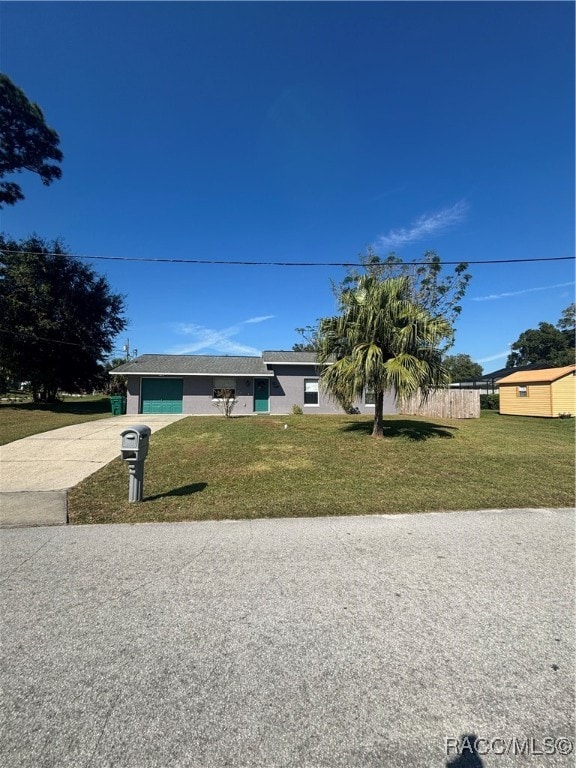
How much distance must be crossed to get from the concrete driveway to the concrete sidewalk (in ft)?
3.68

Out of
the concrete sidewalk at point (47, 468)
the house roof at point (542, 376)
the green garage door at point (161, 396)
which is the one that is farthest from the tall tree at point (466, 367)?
the concrete sidewalk at point (47, 468)

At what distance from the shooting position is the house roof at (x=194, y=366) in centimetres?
2030

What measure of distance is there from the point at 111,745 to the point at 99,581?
1.64m

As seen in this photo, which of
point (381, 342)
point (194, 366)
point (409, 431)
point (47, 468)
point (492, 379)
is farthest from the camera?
point (492, 379)

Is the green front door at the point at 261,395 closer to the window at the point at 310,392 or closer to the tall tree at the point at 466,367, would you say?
the window at the point at 310,392

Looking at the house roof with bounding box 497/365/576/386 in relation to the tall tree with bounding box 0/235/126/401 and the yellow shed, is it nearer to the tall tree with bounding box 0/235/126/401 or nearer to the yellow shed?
the yellow shed

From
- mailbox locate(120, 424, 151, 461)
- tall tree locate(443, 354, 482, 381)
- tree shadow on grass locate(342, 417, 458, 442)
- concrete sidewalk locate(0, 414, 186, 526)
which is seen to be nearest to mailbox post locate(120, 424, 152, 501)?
mailbox locate(120, 424, 151, 461)

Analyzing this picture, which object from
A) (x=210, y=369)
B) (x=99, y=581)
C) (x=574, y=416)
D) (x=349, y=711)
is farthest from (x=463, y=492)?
(x=574, y=416)

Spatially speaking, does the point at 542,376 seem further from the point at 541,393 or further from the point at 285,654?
the point at 285,654

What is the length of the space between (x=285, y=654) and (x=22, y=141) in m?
29.2

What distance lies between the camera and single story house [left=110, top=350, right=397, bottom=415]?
20.5 meters

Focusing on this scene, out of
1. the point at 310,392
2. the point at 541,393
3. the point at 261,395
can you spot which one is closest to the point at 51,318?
the point at 261,395

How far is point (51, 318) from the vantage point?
2184 centimetres

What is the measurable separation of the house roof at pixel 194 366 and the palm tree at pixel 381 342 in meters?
9.96
